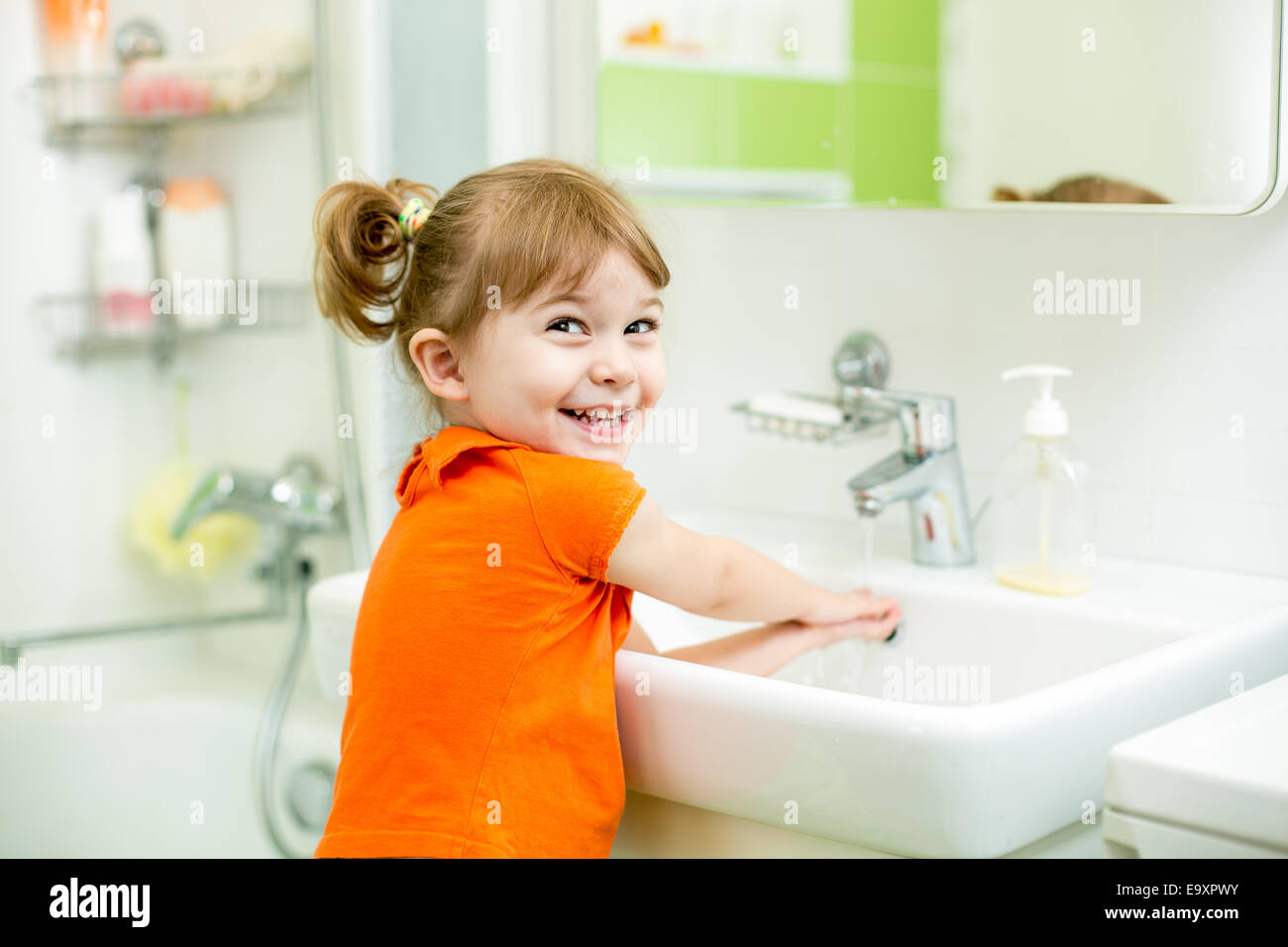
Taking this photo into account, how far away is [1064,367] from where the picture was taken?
1.08 meters

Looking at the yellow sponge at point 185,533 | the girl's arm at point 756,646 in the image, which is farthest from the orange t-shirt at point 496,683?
the yellow sponge at point 185,533

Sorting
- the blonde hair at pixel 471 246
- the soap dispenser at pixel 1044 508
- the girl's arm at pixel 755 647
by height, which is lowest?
the girl's arm at pixel 755 647

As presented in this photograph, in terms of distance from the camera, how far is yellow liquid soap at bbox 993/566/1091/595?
99cm

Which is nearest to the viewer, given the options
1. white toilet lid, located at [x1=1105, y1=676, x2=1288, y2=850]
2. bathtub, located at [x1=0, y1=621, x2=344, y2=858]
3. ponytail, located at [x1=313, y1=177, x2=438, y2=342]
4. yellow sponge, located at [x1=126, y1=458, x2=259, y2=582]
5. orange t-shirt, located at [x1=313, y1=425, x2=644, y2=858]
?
white toilet lid, located at [x1=1105, y1=676, x2=1288, y2=850]

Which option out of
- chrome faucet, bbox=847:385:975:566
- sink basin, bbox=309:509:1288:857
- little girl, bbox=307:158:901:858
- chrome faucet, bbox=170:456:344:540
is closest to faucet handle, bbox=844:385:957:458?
chrome faucet, bbox=847:385:975:566

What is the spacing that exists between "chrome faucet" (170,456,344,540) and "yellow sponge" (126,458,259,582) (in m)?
0.03

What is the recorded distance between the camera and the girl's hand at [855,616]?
37.2 inches

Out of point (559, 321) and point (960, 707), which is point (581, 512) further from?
point (960, 707)

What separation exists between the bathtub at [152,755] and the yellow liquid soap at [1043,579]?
803mm

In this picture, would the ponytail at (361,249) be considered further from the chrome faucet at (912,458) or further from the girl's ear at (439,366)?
the chrome faucet at (912,458)

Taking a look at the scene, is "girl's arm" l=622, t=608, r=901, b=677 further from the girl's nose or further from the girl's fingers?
the girl's nose

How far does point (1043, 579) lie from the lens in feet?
3.32
